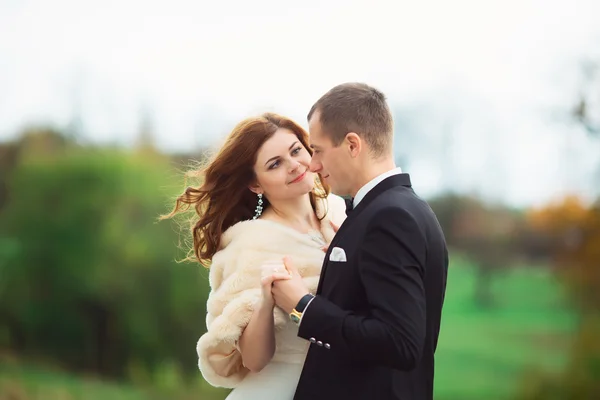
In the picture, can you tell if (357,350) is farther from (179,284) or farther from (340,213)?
(179,284)

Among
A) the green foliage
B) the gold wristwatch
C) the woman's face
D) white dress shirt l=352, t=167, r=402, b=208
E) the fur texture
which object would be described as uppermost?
white dress shirt l=352, t=167, r=402, b=208

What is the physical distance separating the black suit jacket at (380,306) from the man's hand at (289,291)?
0.06 metres

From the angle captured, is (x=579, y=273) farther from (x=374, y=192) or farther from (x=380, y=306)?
(x=380, y=306)

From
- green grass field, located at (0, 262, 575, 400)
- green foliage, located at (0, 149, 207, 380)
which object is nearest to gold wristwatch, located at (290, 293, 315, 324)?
green grass field, located at (0, 262, 575, 400)

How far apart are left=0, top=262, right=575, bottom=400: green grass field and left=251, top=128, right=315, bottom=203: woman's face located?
17.2ft

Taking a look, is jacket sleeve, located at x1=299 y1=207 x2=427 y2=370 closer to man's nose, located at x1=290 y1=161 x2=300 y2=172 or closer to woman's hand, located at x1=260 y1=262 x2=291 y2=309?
woman's hand, located at x1=260 y1=262 x2=291 y2=309

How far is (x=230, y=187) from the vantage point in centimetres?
251

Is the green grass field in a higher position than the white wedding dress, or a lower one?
lower

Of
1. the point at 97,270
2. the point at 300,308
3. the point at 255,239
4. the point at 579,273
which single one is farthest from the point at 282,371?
the point at 97,270

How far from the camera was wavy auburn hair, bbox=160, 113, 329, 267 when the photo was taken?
245 cm

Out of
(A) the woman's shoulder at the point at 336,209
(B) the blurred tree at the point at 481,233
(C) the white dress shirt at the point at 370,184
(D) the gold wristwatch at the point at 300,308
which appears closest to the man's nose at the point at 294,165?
(A) the woman's shoulder at the point at 336,209

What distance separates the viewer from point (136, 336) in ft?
28.2

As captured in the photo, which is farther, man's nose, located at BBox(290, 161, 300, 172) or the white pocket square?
man's nose, located at BBox(290, 161, 300, 172)

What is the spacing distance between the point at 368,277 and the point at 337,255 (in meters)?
0.15
